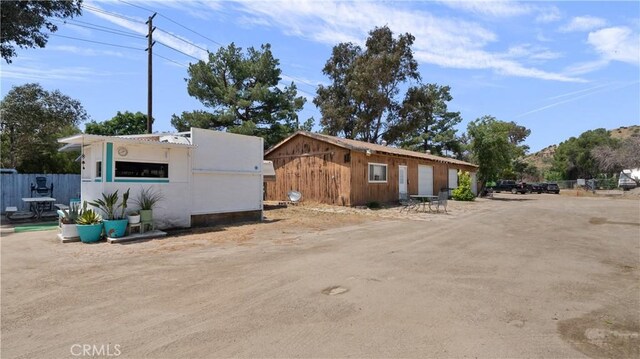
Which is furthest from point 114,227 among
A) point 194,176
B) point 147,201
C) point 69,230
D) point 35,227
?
point 35,227

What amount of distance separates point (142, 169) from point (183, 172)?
3.98 feet

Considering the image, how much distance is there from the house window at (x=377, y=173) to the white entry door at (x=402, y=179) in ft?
5.28

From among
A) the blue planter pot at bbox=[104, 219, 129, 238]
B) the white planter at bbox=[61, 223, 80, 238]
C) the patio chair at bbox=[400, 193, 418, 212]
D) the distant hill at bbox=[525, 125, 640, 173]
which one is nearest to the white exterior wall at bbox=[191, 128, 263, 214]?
the blue planter pot at bbox=[104, 219, 129, 238]

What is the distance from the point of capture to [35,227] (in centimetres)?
1195

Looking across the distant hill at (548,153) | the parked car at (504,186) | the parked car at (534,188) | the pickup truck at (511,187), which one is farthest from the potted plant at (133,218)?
the distant hill at (548,153)

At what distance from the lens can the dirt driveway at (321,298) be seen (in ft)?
11.4

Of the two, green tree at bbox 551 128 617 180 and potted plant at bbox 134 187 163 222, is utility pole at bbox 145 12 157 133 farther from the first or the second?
green tree at bbox 551 128 617 180

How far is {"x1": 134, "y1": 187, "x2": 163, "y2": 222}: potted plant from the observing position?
9995 mm

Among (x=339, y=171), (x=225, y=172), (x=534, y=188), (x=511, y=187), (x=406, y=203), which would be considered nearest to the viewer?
(x=225, y=172)

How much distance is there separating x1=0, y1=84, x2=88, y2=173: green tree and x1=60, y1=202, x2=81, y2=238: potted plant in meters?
18.5

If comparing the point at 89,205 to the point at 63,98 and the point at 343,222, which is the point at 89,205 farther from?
the point at 63,98

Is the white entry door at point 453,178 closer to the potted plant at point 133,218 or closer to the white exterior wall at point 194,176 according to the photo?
the white exterior wall at point 194,176

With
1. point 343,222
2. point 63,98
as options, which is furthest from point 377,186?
point 63,98

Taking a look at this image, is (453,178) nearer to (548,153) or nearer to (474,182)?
(474,182)
